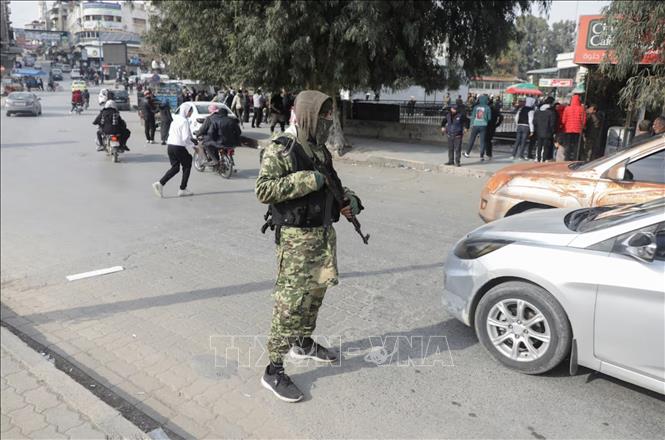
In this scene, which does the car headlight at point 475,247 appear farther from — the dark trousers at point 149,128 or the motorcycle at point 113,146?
the dark trousers at point 149,128

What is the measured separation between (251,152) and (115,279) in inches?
462

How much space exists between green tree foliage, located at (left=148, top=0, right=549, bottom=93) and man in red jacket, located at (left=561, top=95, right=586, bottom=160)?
3.90m

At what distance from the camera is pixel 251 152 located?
55.2 feet

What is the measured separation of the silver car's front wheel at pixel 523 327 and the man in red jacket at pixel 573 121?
9.98m

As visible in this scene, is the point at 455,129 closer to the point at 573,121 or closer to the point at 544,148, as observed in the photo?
the point at 544,148

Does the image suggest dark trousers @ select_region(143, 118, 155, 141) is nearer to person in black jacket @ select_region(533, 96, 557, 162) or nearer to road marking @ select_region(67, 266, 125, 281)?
person in black jacket @ select_region(533, 96, 557, 162)

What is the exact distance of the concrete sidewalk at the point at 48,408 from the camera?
10.1 feet

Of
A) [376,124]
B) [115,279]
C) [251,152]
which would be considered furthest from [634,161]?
[376,124]

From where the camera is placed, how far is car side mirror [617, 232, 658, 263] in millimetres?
3021

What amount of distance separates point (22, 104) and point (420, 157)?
23.2 meters

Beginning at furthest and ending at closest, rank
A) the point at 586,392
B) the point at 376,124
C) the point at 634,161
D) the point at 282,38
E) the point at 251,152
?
1. the point at 376,124
2. the point at 251,152
3. the point at 282,38
4. the point at 634,161
5. the point at 586,392

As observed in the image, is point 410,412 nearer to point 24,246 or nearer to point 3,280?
point 3,280

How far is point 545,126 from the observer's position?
12.4 meters

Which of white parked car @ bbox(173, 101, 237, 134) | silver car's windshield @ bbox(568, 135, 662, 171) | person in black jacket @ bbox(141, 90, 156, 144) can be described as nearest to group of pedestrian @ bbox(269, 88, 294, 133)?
white parked car @ bbox(173, 101, 237, 134)
